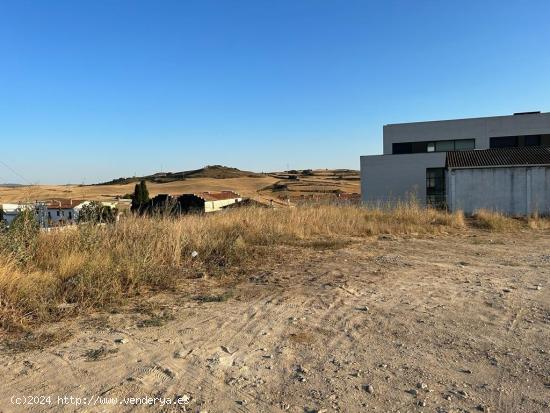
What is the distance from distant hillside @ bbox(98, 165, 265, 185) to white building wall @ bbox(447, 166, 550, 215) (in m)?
119

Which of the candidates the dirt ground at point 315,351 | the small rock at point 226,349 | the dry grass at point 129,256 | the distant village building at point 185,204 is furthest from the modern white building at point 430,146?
the small rock at point 226,349

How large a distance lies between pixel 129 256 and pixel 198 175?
148384 millimetres

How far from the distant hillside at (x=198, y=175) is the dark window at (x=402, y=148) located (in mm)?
107812

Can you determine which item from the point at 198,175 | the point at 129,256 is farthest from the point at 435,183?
the point at 198,175

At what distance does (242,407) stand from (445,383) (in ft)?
5.03

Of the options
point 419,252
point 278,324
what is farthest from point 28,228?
point 419,252

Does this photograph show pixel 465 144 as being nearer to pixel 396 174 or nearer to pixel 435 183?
pixel 435 183

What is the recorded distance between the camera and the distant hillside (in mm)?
143125

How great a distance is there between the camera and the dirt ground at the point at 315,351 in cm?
332

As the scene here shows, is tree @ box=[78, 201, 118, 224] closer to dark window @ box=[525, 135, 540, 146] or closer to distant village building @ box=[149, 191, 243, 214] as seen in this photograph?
distant village building @ box=[149, 191, 243, 214]

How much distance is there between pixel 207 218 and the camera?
12289 millimetres

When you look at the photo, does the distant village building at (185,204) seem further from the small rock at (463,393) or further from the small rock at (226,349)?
the small rock at (463,393)

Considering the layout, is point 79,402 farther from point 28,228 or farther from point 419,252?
point 419,252

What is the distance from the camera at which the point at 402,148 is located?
121ft
